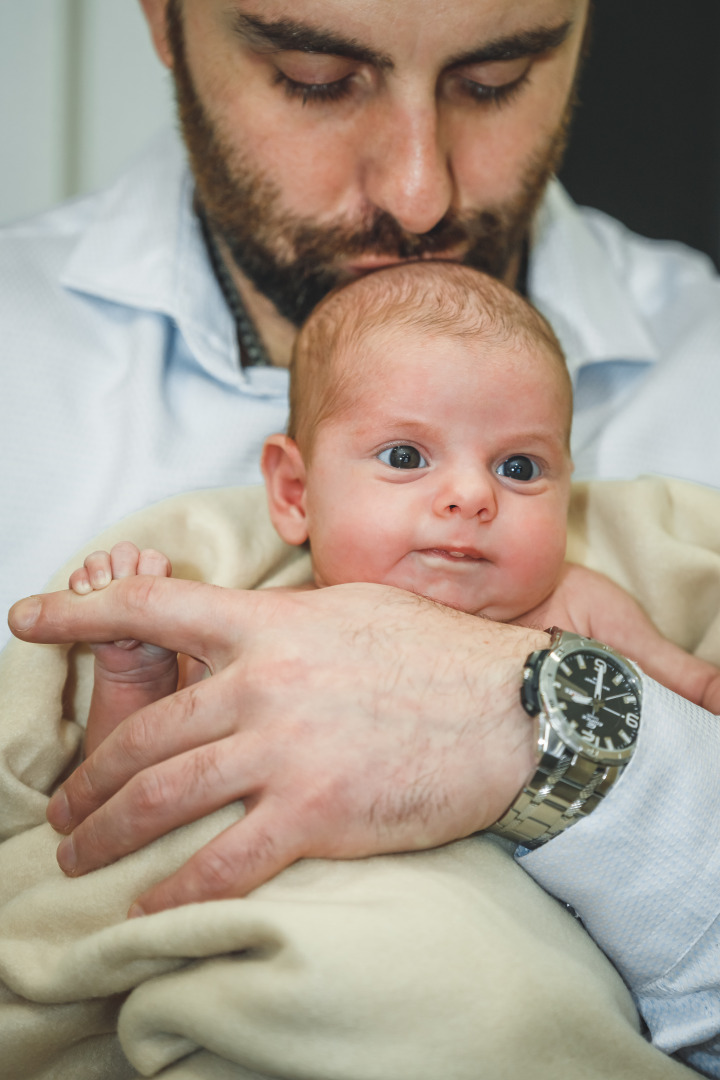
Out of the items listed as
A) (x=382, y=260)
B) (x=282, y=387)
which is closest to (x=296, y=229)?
(x=382, y=260)

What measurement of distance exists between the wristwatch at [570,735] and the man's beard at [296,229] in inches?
29.8

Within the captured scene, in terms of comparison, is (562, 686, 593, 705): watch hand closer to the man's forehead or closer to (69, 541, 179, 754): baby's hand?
(69, 541, 179, 754): baby's hand

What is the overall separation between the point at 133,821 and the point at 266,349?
99 cm

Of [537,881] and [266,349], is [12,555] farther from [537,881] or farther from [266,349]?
[537,881]

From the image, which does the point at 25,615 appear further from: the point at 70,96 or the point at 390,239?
the point at 70,96

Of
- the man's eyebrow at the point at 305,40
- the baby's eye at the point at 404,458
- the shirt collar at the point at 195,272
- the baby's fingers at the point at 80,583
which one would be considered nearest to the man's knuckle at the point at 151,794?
the baby's fingers at the point at 80,583

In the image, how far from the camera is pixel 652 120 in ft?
8.11

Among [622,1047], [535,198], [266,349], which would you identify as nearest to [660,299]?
[535,198]

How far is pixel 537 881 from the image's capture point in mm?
957

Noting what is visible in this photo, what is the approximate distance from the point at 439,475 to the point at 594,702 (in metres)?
0.34

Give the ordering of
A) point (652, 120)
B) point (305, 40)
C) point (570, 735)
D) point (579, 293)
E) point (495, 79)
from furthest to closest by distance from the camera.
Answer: point (652, 120)
point (579, 293)
point (495, 79)
point (305, 40)
point (570, 735)

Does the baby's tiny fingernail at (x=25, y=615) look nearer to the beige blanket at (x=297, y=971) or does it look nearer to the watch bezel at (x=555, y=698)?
the beige blanket at (x=297, y=971)

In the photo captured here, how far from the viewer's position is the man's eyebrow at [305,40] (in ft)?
4.08

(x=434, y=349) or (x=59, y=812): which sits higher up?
(x=434, y=349)
